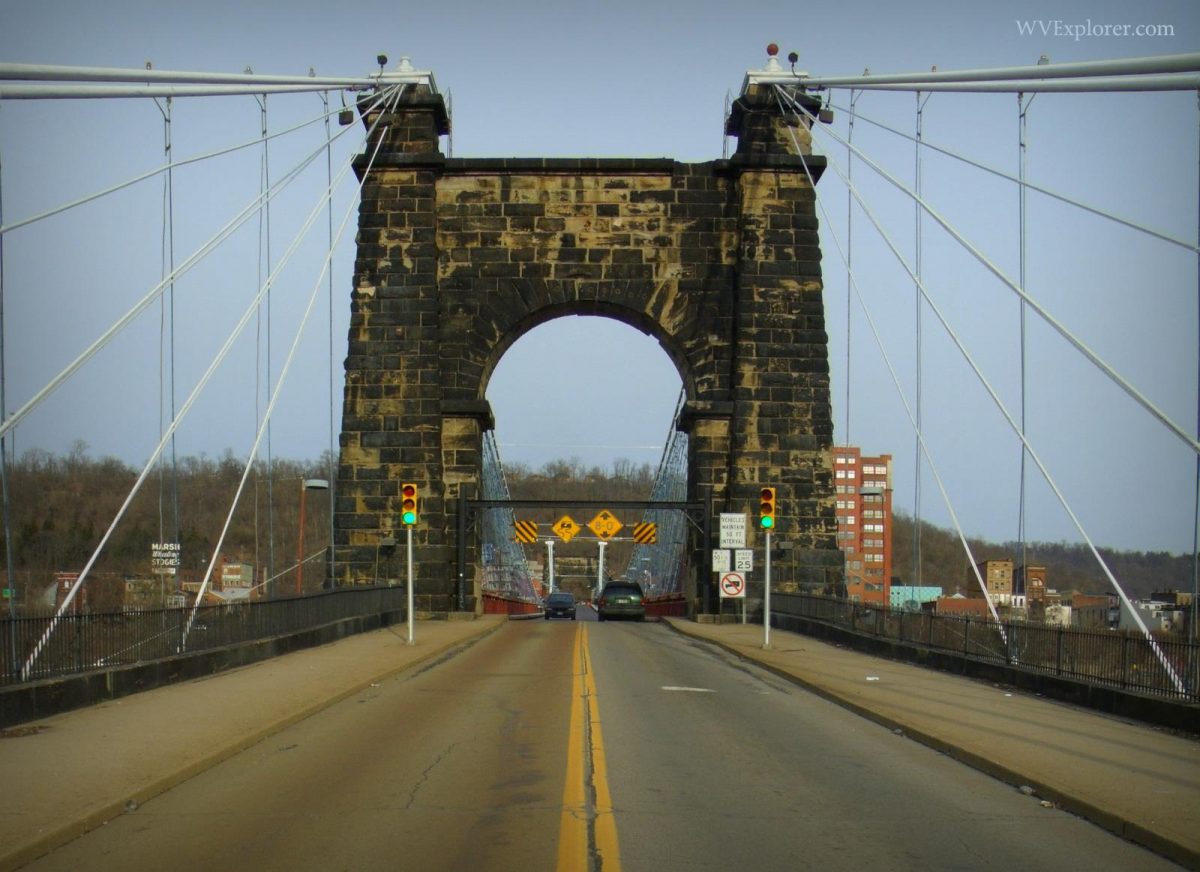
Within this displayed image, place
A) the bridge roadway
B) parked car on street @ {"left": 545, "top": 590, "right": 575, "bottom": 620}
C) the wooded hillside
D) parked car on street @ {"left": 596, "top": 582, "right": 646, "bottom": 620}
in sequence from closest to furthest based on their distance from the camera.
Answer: the bridge roadway, the wooded hillside, parked car on street @ {"left": 596, "top": 582, "right": 646, "bottom": 620}, parked car on street @ {"left": 545, "top": 590, "right": 575, "bottom": 620}

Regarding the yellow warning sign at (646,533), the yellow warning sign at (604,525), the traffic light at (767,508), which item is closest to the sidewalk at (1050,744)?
the traffic light at (767,508)

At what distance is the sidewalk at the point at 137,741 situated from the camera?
768 cm

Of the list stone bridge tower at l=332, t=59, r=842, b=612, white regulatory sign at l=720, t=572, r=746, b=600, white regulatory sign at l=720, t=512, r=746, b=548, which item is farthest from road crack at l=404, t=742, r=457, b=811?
stone bridge tower at l=332, t=59, r=842, b=612

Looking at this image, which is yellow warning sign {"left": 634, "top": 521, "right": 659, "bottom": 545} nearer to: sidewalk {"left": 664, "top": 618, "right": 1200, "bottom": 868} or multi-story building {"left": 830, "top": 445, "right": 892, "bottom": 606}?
multi-story building {"left": 830, "top": 445, "right": 892, "bottom": 606}

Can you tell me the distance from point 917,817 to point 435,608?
2686cm

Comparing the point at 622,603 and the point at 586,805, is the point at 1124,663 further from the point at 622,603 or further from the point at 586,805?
the point at 622,603

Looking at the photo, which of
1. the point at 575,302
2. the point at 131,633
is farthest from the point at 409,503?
the point at 575,302

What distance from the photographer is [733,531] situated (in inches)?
1130

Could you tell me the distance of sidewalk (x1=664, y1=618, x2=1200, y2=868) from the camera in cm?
813

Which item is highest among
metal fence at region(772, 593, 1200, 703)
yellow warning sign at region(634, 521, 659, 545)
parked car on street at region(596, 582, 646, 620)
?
yellow warning sign at region(634, 521, 659, 545)

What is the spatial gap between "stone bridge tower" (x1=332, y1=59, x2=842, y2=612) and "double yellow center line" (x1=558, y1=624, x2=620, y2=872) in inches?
814

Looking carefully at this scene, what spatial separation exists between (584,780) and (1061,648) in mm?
8032

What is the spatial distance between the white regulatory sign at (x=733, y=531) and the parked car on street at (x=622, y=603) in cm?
1853

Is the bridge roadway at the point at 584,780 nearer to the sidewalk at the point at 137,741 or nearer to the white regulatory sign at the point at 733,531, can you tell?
the sidewalk at the point at 137,741
